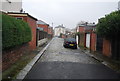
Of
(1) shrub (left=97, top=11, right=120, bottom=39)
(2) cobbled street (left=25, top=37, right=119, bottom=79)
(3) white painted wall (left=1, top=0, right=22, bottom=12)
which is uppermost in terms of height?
(3) white painted wall (left=1, top=0, right=22, bottom=12)

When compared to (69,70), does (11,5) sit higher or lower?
higher

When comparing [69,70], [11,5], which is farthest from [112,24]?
[11,5]

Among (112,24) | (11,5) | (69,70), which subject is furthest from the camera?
(11,5)

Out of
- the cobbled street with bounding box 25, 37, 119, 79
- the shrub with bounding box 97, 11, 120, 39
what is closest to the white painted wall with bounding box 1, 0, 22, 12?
the cobbled street with bounding box 25, 37, 119, 79

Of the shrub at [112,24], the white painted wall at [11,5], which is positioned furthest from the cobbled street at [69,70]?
the white painted wall at [11,5]

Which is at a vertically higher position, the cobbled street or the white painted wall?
the white painted wall

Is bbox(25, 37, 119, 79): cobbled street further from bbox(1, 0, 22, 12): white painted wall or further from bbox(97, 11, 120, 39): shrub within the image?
bbox(1, 0, 22, 12): white painted wall

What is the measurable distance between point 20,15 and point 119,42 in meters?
10.4

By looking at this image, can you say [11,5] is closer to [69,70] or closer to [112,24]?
[112,24]

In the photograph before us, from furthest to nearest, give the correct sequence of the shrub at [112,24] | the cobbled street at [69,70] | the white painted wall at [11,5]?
1. the white painted wall at [11,5]
2. the shrub at [112,24]
3. the cobbled street at [69,70]


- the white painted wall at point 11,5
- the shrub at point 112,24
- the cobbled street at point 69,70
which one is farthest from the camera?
the white painted wall at point 11,5

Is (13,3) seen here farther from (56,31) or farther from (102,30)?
(56,31)

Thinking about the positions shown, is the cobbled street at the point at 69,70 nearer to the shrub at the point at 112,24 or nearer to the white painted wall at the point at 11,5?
the shrub at the point at 112,24

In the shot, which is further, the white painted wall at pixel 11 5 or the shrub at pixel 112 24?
the white painted wall at pixel 11 5
